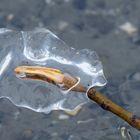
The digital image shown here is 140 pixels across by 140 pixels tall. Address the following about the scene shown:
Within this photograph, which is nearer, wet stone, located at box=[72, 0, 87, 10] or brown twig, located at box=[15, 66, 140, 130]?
brown twig, located at box=[15, 66, 140, 130]

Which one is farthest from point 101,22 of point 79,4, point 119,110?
point 119,110

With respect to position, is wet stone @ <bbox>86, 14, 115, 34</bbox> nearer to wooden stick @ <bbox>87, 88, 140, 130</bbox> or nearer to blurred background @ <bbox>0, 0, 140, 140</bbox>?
blurred background @ <bbox>0, 0, 140, 140</bbox>

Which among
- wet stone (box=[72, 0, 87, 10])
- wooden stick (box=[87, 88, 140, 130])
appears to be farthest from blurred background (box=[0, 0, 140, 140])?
wooden stick (box=[87, 88, 140, 130])

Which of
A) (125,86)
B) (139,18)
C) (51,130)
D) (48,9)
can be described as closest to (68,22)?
(48,9)

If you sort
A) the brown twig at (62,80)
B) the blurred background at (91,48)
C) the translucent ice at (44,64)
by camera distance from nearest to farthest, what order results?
the brown twig at (62,80) < the translucent ice at (44,64) < the blurred background at (91,48)

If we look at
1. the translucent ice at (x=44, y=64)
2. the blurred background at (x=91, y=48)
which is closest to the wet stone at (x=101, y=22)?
the blurred background at (x=91, y=48)

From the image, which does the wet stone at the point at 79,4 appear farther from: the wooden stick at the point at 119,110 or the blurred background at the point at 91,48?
the wooden stick at the point at 119,110

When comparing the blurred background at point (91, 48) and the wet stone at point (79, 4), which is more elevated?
the wet stone at point (79, 4)
